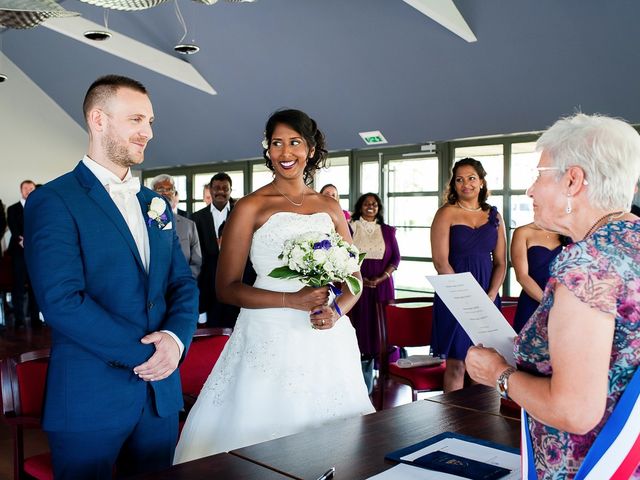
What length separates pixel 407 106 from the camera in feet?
26.0

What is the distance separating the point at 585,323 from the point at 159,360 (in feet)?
4.33

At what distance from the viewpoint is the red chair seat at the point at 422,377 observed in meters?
Result: 3.92

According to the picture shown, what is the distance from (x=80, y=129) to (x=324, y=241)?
1211 cm

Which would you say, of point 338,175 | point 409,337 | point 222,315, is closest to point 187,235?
point 222,315

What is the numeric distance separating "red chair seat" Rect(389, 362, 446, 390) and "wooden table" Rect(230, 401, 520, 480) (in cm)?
183

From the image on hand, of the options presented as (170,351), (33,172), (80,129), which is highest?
(80,129)

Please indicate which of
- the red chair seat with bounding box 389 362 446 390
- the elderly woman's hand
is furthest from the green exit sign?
the elderly woman's hand

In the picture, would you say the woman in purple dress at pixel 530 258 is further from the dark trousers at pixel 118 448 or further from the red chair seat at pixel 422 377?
the dark trousers at pixel 118 448

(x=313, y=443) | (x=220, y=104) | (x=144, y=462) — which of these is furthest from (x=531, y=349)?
(x=220, y=104)

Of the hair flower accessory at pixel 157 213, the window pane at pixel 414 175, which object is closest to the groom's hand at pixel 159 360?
the hair flower accessory at pixel 157 213

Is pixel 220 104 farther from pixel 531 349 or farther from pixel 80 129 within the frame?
pixel 531 349

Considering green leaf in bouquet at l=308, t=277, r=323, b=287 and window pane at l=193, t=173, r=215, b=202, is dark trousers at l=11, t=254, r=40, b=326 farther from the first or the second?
green leaf in bouquet at l=308, t=277, r=323, b=287

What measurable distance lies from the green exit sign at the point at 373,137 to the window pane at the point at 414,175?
1.28ft

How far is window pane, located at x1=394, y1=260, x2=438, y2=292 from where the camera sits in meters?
9.09
